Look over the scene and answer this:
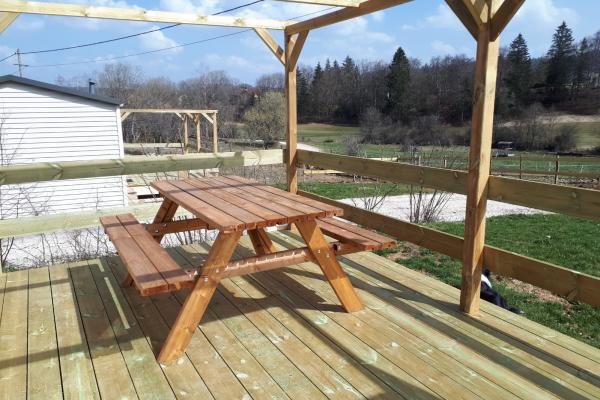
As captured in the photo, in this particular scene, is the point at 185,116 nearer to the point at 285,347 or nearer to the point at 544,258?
the point at 544,258

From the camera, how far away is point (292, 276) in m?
3.46

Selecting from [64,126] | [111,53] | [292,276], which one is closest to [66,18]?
[292,276]

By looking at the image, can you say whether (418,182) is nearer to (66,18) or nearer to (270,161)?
(270,161)

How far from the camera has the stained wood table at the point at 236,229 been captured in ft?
7.47

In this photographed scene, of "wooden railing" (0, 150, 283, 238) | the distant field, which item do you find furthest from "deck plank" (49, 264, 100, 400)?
the distant field

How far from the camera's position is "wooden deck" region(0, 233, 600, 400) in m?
2.02

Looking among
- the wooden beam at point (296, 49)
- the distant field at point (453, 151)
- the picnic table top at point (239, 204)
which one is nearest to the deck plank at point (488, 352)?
the picnic table top at point (239, 204)

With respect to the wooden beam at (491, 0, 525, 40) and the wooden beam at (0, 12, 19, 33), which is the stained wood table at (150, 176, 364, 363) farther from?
the wooden beam at (0, 12, 19, 33)

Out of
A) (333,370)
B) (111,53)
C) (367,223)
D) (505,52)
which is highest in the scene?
(505,52)

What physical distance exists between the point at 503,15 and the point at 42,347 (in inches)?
122

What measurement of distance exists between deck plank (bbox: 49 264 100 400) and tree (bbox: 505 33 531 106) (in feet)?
163

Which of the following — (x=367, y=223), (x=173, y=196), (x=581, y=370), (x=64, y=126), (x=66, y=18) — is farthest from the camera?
(x=64, y=126)

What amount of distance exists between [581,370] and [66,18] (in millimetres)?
4044

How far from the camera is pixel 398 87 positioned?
51.2 m
